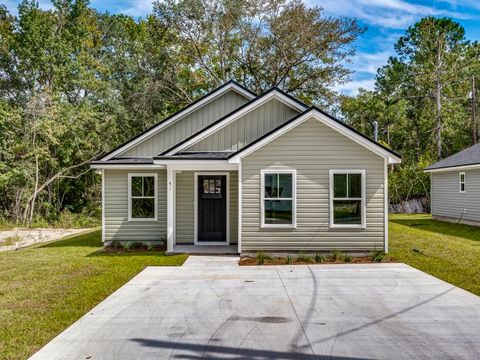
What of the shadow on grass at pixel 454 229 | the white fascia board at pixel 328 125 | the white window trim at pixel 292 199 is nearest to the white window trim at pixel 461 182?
the shadow on grass at pixel 454 229

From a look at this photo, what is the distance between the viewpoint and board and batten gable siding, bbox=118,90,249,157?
12188 millimetres

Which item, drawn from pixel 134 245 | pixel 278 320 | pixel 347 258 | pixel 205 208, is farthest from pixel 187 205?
pixel 278 320

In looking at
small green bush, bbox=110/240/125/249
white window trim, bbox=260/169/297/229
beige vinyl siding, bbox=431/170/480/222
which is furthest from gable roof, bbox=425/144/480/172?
small green bush, bbox=110/240/125/249

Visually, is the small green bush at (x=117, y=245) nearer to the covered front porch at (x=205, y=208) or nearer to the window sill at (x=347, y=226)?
the covered front porch at (x=205, y=208)

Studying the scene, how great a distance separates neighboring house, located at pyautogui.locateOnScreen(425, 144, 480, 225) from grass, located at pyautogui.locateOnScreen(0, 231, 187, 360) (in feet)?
43.1

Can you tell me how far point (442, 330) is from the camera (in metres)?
4.77

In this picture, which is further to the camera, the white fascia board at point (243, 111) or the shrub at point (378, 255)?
the white fascia board at point (243, 111)

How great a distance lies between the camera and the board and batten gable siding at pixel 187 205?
11.4 meters

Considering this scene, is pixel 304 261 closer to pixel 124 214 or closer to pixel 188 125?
pixel 124 214

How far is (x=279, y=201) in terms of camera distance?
9.62 metres

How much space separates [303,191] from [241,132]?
2.80 m

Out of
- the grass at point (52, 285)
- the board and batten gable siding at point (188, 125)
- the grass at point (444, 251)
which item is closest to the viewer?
the grass at point (52, 285)

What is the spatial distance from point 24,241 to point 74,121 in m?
8.41

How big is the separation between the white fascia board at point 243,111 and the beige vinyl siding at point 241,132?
11cm
